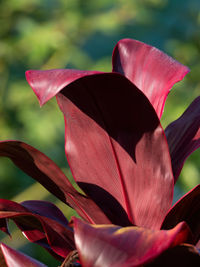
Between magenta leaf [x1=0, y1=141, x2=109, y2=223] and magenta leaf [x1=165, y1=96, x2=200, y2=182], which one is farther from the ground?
magenta leaf [x1=165, y1=96, x2=200, y2=182]

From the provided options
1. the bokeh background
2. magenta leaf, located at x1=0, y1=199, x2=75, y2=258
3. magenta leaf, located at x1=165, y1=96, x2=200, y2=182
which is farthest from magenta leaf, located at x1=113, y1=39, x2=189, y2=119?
the bokeh background

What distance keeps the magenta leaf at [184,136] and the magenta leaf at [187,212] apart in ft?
0.13

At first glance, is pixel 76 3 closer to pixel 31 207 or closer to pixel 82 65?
pixel 82 65

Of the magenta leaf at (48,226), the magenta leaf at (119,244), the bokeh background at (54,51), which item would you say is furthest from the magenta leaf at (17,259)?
the bokeh background at (54,51)

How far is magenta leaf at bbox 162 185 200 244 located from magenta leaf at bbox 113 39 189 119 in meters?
0.09

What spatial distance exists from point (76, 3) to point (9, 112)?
20.8 inches

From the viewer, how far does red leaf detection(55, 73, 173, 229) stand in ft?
1.28

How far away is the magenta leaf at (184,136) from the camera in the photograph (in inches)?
17.8

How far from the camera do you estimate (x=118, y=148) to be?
421 millimetres

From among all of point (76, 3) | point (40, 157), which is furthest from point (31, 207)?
point (76, 3)

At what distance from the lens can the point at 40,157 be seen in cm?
44

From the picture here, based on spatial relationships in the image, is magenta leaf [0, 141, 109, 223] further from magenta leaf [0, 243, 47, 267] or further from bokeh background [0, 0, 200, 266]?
bokeh background [0, 0, 200, 266]

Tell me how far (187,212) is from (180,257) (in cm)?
6

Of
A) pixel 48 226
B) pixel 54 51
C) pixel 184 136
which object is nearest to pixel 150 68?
pixel 184 136
